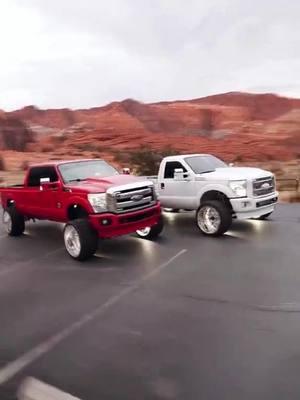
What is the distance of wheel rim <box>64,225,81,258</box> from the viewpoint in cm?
808

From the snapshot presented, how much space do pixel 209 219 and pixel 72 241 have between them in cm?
335

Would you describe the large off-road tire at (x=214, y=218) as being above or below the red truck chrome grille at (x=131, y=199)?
below

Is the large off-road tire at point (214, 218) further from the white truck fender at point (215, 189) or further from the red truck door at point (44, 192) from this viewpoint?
the red truck door at point (44, 192)

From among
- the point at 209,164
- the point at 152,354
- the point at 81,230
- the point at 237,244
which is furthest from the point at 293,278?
the point at 209,164

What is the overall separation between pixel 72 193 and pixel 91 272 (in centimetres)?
199

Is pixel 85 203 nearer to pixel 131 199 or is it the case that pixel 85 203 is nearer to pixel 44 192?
pixel 131 199

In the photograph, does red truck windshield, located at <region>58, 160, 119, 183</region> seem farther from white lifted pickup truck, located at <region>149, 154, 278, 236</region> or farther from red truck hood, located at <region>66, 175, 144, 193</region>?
white lifted pickup truck, located at <region>149, 154, 278, 236</region>

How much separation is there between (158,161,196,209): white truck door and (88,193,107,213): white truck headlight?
3.04 metres

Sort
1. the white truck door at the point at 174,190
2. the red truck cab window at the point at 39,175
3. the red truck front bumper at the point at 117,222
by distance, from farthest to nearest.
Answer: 1. the white truck door at the point at 174,190
2. the red truck cab window at the point at 39,175
3. the red truck front bumper at the point at 117,222

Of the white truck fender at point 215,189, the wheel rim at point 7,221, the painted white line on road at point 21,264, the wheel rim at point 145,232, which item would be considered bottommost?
the painted white line on road at point 21,264

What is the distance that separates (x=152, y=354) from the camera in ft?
13.8

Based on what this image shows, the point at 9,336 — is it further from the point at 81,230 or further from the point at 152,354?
the point at 81,230

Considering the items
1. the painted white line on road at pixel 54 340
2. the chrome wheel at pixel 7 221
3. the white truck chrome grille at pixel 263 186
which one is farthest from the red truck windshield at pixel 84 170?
A: the painted white line on road at pixel 54 340

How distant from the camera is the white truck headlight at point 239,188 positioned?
9727mm
